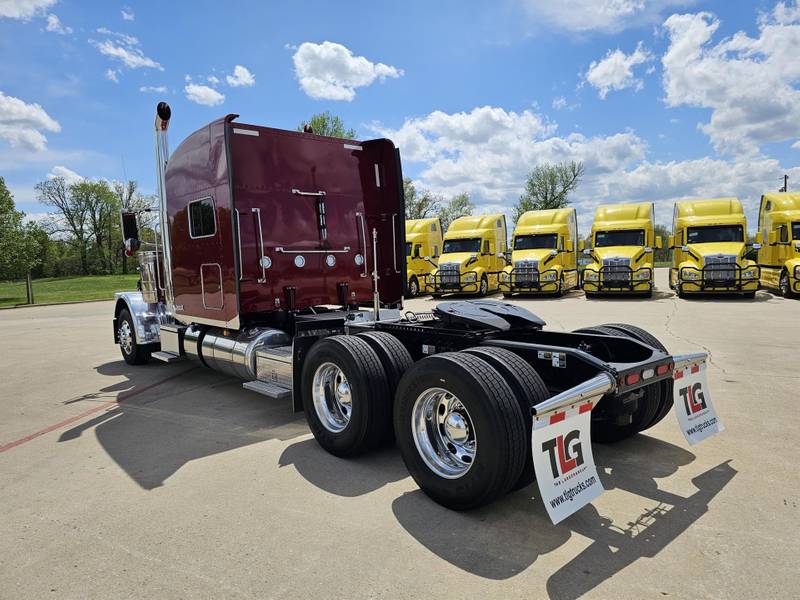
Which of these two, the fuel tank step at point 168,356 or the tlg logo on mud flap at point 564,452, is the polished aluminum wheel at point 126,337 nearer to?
the fuel tank step at point 168,356

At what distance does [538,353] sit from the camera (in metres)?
3.70

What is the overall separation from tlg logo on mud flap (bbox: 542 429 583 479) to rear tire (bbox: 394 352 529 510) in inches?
6.9

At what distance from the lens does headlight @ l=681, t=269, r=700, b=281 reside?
697 inches

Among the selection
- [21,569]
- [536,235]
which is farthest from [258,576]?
[536,235]

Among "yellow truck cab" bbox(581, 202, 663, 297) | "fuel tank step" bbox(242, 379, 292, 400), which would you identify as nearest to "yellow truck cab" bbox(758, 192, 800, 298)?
"yellow truck cab" bbox(581, 202, 663, 297)

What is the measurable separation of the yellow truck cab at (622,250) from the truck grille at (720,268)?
1812 millimetres

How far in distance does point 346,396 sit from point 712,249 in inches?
689

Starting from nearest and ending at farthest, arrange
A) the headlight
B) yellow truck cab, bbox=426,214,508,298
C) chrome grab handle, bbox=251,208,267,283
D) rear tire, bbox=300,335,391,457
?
rear tire, bbox=300,335,391,457 → chrome grab handle, bbox=251,208,267,283 → the headlight → yellow truck cab, bbox=426,214,508,298

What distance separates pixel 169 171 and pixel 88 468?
3.96 meters

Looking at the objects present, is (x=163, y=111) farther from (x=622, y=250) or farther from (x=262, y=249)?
(x=622, y=250)

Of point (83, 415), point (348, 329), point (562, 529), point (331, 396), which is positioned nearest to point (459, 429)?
point (562, 529)

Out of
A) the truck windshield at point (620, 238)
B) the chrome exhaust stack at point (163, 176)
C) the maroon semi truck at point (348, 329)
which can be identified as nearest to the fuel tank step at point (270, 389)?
the maroon semi truck at point (348, 329)

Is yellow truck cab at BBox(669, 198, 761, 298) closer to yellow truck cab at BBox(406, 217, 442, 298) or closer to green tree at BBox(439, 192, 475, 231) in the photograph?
yellow truck cab at BBox(406, 217, 442, 298)

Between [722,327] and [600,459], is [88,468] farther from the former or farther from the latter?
[722,327]
